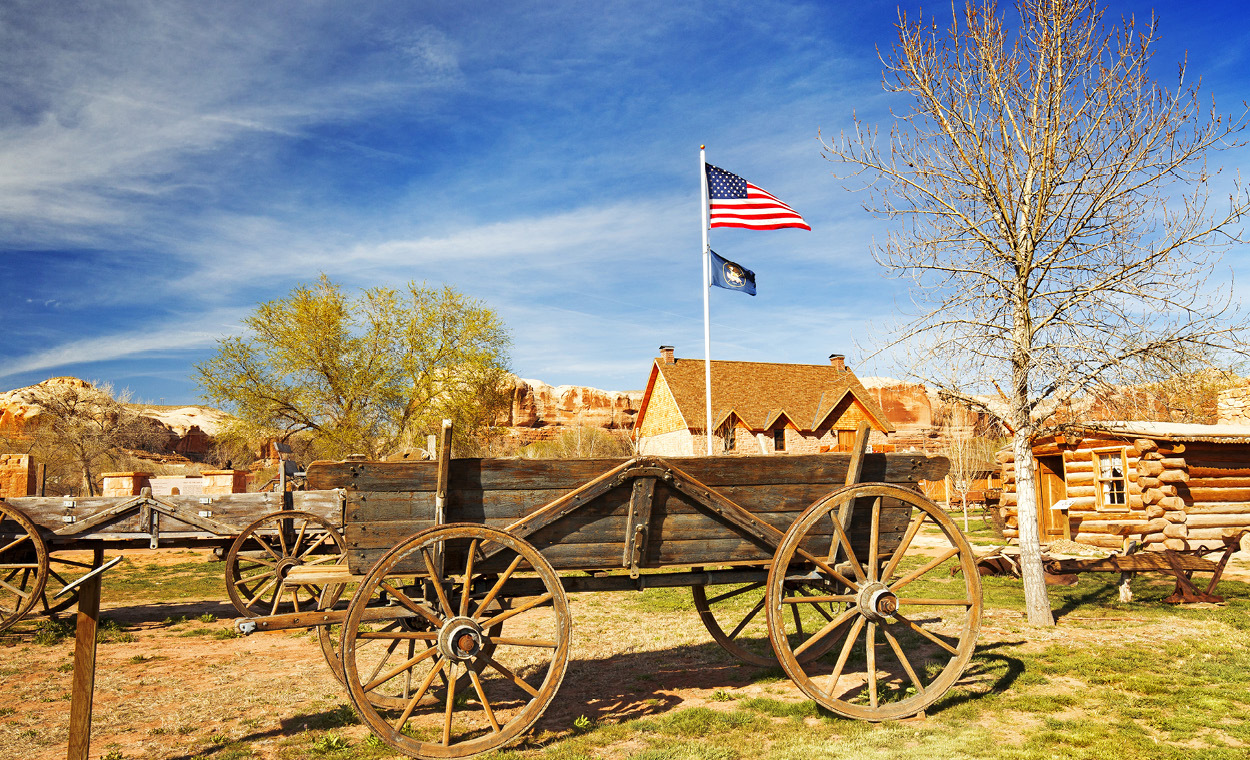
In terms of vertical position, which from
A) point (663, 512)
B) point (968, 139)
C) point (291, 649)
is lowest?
point (291, 649)

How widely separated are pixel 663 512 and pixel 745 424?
3082cm

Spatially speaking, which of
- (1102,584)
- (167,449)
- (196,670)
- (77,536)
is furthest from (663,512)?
(167,449)

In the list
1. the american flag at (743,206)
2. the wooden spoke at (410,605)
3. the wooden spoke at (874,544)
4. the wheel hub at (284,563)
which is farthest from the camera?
→ the american flag at (743,206)

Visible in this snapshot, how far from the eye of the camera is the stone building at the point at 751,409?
34781mm

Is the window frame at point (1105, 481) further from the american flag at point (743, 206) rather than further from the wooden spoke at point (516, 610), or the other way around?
the wooden spoke at point (516, 610)

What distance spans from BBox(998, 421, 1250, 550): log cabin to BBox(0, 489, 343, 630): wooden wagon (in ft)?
46.1

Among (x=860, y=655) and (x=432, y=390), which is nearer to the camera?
(x=860, y=655)

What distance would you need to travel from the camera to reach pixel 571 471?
4293 mm

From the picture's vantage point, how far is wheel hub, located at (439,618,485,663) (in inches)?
156

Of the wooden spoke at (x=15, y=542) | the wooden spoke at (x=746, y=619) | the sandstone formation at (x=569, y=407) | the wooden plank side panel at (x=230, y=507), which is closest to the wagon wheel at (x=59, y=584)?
the wooden spoke at (x=15, y=542)

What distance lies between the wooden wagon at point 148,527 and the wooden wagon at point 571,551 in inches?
150

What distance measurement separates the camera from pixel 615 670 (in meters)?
6.04

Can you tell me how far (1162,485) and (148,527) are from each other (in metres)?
18.0

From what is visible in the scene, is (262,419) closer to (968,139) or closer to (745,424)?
(745,424)
